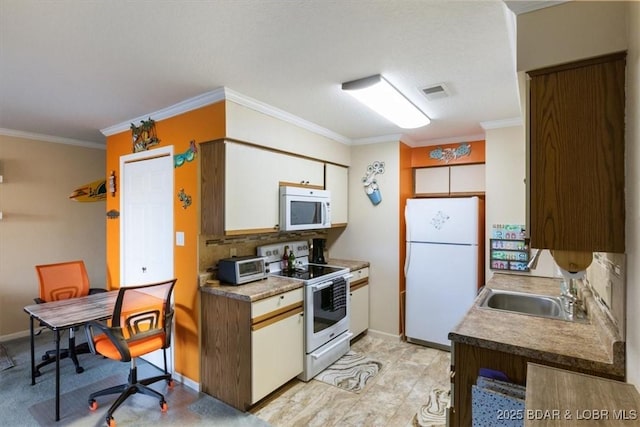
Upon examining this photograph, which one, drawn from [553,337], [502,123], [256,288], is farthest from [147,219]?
[502,123]

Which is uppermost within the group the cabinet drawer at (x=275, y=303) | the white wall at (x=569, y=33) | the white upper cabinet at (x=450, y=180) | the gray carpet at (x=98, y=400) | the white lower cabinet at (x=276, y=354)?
the white wall at (x=569, y=33)

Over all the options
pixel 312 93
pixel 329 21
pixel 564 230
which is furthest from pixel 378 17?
pixel 564 230

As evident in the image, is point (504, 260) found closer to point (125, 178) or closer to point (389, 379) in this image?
point (389, 379)

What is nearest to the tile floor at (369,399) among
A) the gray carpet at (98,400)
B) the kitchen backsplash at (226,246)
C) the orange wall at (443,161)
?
the gray carpet at (98,400)

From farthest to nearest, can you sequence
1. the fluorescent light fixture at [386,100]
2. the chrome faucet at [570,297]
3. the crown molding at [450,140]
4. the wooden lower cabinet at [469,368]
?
the crown molding at [450,140], the fluorescent light fixture at [386,100], the chrome faucet at [570,297], the wooden lower cabinet at [469,368]

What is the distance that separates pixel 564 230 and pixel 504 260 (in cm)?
217

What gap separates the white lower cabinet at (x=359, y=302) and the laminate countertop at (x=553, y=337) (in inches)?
70.5

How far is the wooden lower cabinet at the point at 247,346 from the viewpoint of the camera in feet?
7.84

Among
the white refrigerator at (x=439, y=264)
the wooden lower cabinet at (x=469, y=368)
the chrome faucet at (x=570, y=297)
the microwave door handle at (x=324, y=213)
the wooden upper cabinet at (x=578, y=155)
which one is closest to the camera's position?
the wooden upper cabinet at (x=578, y=155)

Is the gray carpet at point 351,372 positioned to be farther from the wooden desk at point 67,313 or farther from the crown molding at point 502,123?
the crown molding at point 502,123

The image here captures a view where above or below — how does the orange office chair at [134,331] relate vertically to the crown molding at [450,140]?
below

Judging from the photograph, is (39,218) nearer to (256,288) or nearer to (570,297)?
(256,288)

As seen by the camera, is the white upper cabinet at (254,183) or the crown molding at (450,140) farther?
the crown molding at (450,140)

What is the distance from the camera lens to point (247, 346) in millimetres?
2379
